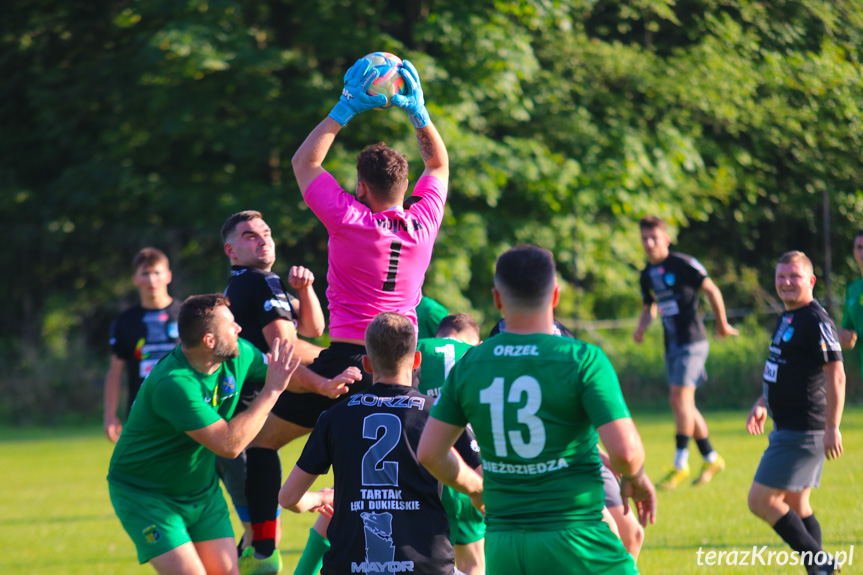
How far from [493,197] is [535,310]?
552 inches

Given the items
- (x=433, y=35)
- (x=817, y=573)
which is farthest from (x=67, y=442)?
(x=817, y=573)

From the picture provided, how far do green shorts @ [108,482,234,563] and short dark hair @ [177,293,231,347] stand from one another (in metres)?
0.85

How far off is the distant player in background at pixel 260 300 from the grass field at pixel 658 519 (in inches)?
79.0

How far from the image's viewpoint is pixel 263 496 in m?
5.44

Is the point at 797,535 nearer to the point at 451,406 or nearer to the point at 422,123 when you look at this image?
the point at 451,406

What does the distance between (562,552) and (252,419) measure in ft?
5.94

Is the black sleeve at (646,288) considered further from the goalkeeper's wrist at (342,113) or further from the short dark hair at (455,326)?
the goalkeeper's wrist at (342,113)

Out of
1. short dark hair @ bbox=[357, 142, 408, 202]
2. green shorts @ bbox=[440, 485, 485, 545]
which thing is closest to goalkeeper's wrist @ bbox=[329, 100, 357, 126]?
short dark hair @ bbox=[357, 142, 408, 202]

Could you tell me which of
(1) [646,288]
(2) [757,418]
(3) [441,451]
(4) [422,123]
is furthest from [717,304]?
(3) [441,451]

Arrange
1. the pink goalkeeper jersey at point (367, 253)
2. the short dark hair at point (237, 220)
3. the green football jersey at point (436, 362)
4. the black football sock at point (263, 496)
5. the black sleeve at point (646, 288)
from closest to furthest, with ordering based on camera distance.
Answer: the pink goalkeeper jersey at point (367, 253), the green football jersey at point (436, 362), the black football sock at point (263, 496), the short dark hair at point (237, 220), the black sleeve at point (646, 288)

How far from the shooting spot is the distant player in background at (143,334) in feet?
25.3

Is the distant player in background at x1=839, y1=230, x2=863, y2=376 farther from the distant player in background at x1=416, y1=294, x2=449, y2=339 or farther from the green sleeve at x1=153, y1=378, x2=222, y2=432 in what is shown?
the green sleeve at x1=153, y1=378, x2=222, y2=432

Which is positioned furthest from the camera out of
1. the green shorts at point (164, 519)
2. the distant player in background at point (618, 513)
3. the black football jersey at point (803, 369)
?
the black football jersey at point (803, 369)

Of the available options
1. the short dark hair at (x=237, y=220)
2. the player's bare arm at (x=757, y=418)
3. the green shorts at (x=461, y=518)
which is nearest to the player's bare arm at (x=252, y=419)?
the green shorts at (x=461, y=518)
